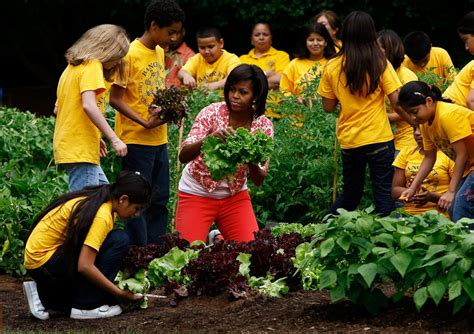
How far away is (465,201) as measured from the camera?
8.63 meters

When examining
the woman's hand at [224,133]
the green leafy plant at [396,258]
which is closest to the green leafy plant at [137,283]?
the woman's hand at [224,133]

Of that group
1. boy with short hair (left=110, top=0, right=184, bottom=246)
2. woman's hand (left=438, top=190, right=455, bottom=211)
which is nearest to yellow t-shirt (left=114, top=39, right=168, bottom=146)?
boy with short hair (left=110, top=0, right=184, bottom=246)

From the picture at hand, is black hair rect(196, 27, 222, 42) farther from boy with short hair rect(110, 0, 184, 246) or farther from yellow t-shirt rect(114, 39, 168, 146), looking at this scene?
yellow t-shirt rect(114, 39, 168, 146)

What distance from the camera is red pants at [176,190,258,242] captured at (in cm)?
886

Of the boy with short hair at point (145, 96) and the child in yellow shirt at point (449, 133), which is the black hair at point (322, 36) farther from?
the child in yellow shirt at point (449, 133)

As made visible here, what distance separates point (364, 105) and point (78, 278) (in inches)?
122

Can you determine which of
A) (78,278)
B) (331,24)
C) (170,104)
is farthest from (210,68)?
(78,278)

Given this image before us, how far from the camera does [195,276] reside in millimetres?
7828

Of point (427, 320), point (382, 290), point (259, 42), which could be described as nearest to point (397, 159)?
point (382, 290)

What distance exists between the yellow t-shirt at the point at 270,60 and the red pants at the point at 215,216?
5445 mm

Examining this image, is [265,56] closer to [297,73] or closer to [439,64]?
[297,73]

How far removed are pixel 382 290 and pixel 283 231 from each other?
173 cm

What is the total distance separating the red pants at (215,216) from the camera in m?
8.86

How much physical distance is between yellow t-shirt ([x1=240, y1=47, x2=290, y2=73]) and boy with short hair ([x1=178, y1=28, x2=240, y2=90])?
90 centimetres
